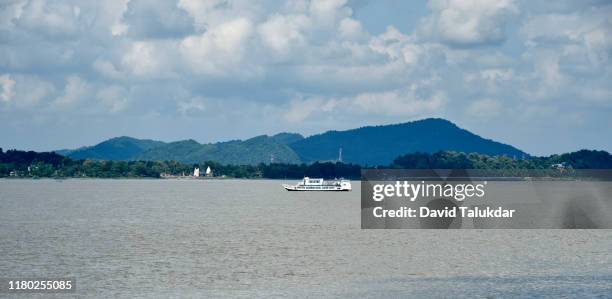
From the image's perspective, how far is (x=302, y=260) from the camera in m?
78.8

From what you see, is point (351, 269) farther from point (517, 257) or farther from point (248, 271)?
point (517, 257)

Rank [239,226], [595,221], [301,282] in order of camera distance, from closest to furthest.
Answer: [301,282], [239,226], [595,221]

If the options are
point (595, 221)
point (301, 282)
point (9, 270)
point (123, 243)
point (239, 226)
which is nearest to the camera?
point (301, 282)

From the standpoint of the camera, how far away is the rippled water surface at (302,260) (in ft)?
201

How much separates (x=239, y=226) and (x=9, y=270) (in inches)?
2199

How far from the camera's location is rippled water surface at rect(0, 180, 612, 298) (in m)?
61.3

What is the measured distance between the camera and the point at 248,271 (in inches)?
2778

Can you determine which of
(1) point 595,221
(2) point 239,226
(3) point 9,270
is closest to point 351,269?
(3) point 9,270

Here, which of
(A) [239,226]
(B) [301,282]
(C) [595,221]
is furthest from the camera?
(C) [595,221]

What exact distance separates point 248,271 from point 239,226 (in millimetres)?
53556

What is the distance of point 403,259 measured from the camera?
263 feet

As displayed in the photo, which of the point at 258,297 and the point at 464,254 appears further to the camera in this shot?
the point at 464,254

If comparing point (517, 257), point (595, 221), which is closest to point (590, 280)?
point (517, 257)

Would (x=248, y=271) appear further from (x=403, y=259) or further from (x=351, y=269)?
(x=403, y=259)
